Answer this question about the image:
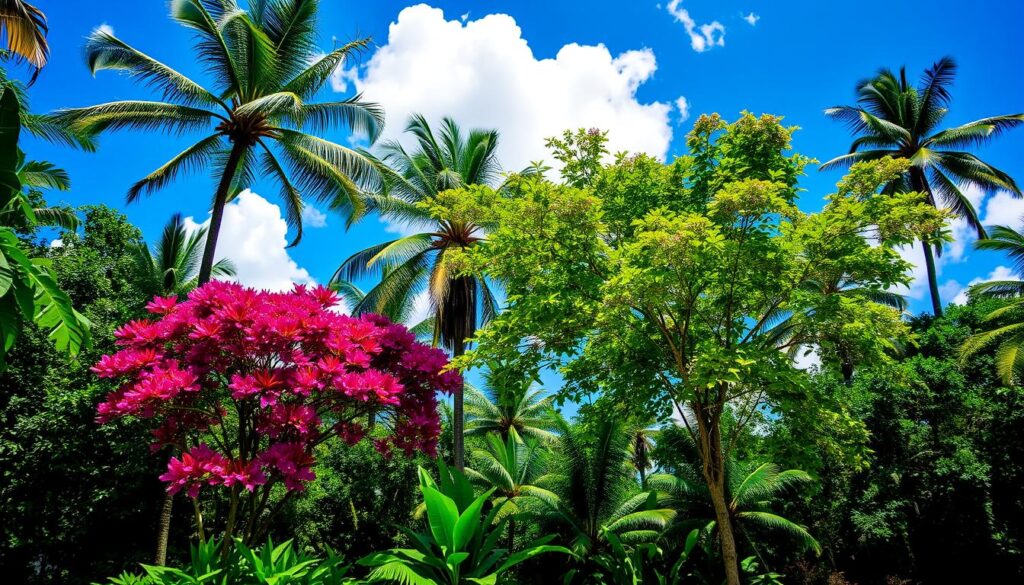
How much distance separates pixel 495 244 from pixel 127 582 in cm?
590

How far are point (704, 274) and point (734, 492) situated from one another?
32.1 feet

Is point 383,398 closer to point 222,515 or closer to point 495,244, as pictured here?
point 495,244

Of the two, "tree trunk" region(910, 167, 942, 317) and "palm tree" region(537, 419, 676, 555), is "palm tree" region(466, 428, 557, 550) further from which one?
"tree trunk" region(910, 167, 942, 317)

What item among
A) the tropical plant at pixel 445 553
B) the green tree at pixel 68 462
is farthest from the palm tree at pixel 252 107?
the tropical plant at pixel 445 553

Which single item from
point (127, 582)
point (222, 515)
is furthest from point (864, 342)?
point (222, 515)

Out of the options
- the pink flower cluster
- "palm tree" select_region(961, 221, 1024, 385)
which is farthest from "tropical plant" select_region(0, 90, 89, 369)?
"palm tree" select_region(961, 221, 1024, 385)

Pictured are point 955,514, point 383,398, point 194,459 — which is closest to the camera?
point 194,459

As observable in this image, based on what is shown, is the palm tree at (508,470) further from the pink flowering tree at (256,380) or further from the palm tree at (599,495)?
the pink flowering tree at (256,380)

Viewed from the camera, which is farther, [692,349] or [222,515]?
[222,515]

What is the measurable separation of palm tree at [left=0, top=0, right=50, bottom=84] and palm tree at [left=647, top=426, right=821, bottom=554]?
46.0ft

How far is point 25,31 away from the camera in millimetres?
7699

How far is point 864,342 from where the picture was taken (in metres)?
7.91

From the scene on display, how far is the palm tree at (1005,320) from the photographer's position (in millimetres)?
13797

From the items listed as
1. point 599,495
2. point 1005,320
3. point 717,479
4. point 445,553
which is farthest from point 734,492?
point 445,553
